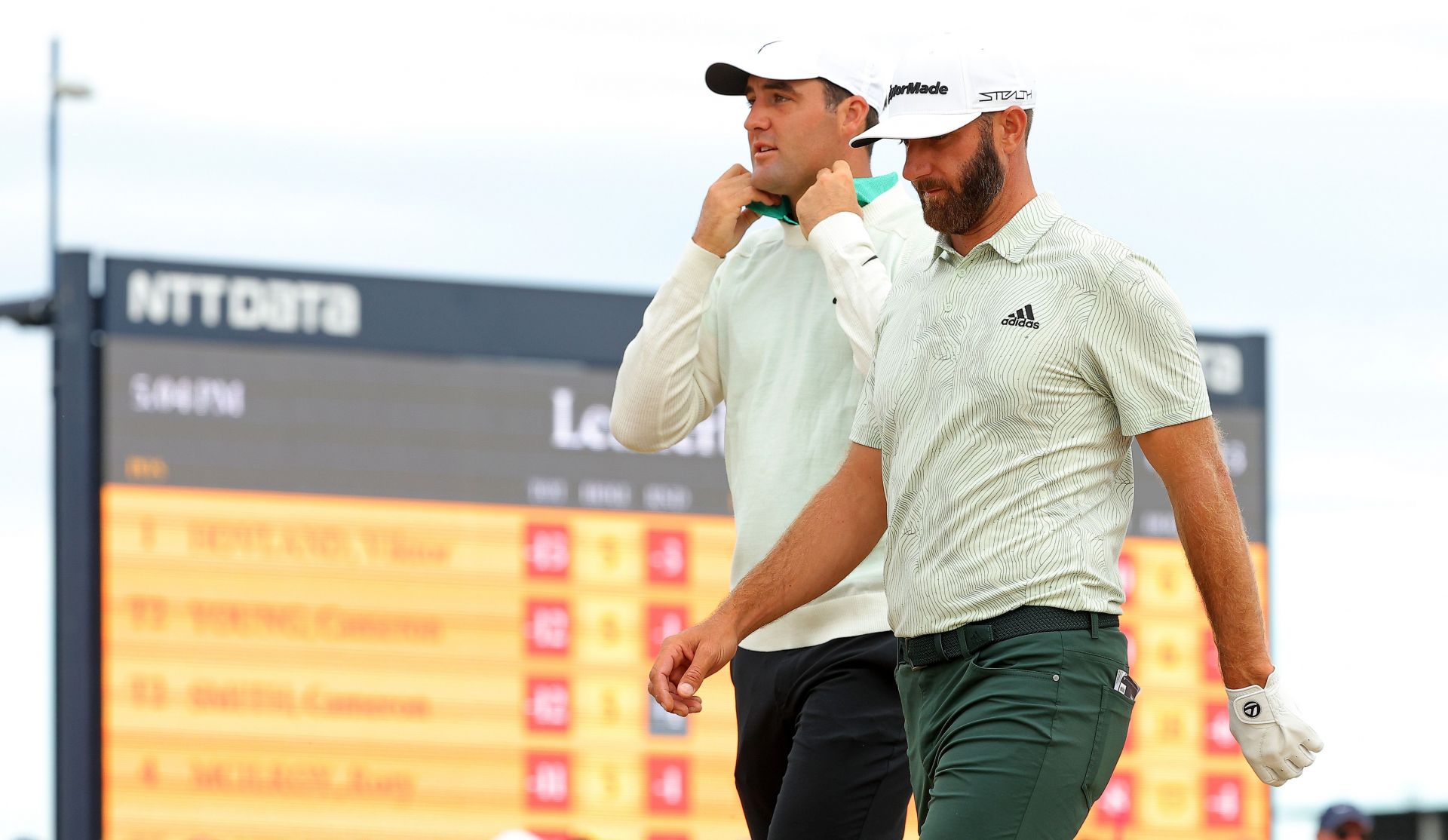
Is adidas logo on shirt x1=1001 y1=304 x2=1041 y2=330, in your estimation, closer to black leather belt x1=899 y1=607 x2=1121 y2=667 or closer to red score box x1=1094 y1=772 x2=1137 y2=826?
black leather belt x1=899 y1=607 x2=1121 y2=667

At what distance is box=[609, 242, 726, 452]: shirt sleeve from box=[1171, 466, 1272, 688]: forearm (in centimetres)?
A: 131

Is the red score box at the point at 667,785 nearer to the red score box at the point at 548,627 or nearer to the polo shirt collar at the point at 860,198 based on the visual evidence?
the red score box at the point at 548,627

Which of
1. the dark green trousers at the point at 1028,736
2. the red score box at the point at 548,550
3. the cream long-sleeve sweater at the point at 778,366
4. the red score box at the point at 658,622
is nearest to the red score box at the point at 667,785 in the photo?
the red score box at the point at 658,622

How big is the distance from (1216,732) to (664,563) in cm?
304

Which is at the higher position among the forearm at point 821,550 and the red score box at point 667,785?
the forearm at point 821,550

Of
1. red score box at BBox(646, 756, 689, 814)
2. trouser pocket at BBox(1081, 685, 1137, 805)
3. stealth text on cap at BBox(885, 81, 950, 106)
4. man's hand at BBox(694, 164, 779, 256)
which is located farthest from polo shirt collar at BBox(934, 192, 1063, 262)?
red score box at BBox(646, 756, 689, 814)

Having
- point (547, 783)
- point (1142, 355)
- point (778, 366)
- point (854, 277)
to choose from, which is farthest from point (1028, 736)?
point (547, 783)

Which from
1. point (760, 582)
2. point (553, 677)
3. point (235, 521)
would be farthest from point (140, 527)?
point (760, 582)

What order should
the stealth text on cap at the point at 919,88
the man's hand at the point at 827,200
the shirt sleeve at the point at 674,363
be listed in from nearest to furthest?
1. the stealth text on cap at the point at 919,88
2. the man's hand at the point at 827,200
3. the shirt sleeve at the point at 674,363

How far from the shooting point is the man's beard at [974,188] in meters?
3.64

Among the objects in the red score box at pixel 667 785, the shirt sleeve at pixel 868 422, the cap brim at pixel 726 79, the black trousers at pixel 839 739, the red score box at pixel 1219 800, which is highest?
the cap brim at pixel 726 79

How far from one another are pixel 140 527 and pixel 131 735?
0.90 meters

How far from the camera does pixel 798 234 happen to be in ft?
14.7

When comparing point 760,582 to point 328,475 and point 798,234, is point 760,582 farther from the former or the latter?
point 328,475
